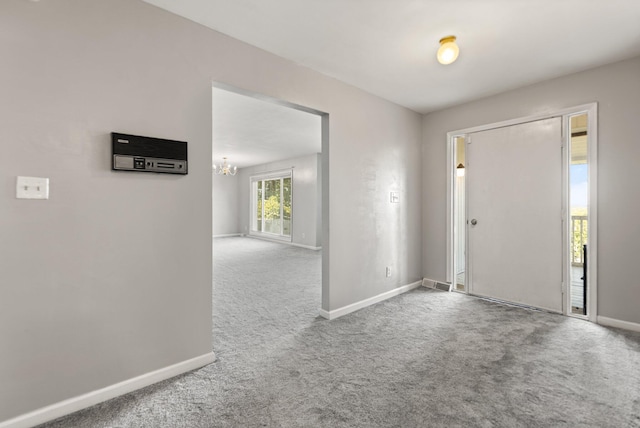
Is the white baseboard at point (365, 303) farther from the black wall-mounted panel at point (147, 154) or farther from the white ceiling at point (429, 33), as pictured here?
the white ceiling at point (429, 33)

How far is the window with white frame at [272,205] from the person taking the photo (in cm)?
923

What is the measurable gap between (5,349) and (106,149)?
1.16 meters

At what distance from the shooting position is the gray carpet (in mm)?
1667

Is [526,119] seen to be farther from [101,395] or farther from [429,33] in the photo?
[101,395]

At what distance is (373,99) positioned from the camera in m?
3.54

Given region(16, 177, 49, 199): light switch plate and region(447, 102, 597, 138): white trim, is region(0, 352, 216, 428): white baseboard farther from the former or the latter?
region(447, 102, 597, 138): white trim

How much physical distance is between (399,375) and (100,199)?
88.0 inches

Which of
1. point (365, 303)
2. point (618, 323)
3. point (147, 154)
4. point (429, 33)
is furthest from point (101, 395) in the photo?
point (618, 323)

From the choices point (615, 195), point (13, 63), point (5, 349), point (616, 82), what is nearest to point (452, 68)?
point (616, 82)

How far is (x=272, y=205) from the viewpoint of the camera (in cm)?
980

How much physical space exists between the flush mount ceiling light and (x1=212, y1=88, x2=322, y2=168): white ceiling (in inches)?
82.4

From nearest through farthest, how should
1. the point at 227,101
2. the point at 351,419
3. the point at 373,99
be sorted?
the point at 351,419, the point at 373,99, the point at 227,101

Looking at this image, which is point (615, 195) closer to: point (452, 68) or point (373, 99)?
point (452, 68)

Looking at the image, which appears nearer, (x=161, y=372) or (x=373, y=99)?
(x=161, y=372)
